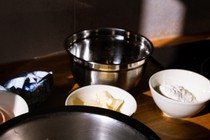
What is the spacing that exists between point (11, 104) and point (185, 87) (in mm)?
422

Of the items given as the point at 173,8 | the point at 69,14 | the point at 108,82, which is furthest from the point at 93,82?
the point at 173,8

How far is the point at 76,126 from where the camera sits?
0.59 metres

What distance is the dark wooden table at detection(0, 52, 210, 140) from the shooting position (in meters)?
0.76

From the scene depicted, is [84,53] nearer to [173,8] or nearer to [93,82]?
[93,82]

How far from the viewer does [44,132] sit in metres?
0.59

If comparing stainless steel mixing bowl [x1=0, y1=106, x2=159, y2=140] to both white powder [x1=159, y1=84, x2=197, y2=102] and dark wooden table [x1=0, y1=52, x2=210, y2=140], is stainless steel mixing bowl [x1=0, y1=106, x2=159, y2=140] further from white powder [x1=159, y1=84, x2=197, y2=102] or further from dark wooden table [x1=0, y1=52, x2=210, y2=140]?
white powder [x1=159, y1=84, x2=197, y2=102]

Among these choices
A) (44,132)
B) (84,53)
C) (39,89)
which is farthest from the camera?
(84,53)

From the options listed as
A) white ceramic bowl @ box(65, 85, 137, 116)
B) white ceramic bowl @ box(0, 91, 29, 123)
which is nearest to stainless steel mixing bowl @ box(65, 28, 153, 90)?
white ceramic bowl @ box(65, 85, 137, 116)

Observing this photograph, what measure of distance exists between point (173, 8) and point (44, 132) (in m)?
0.70

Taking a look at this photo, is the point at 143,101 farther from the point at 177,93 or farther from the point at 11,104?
the point at 11,104

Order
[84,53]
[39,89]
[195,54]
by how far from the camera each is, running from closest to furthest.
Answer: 1. [39,89]
2. [84,53]
3. [195,54]

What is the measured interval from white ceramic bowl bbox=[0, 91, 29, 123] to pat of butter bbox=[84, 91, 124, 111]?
152 mm

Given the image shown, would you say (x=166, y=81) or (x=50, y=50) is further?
(x=50, y=50)

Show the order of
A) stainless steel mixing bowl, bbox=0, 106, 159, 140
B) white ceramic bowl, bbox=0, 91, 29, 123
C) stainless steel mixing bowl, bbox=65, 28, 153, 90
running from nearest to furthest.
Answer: stainless steel mixing bowl, bbox=0, 106, 159, 140, white ceramic bowl, bbox=0, 91, 29, 123, stainless steel mixing bowl, bbox=65, 28, 153, 90
